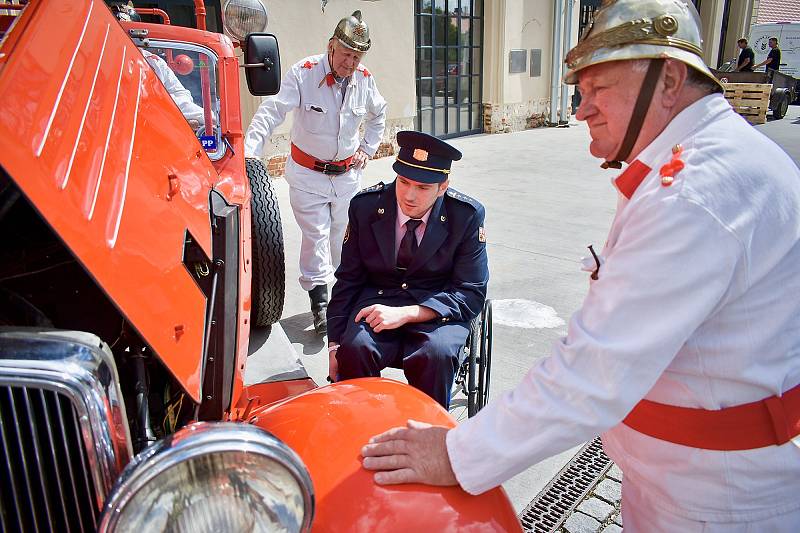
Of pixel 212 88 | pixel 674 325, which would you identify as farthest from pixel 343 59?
pixel 674 325

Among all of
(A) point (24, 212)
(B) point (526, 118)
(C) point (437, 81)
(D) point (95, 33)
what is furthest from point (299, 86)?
(B) point (526, 118)

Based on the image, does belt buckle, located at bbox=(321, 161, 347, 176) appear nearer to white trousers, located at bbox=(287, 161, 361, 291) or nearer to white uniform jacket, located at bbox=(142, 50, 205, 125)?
white trousers, located at bbox=(287, 161, 361, 291)

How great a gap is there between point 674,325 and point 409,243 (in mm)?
1605

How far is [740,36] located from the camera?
21.5 m

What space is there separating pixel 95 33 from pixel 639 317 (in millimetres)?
1680

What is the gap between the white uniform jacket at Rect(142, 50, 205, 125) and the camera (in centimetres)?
298

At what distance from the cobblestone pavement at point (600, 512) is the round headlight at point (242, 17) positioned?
2948 mm

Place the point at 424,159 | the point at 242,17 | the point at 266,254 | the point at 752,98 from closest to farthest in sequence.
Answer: the point at 424,159 → the point at 242,17 → the point at 266,254 → the point at 752,98

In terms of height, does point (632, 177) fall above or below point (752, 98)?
above

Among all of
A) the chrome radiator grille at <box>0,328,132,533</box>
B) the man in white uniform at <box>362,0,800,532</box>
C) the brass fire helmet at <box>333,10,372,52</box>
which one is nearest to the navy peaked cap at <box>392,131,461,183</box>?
the man in white uniform at <box>362,0,800,532</box>

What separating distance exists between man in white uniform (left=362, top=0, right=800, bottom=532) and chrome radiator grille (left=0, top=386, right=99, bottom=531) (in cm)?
57

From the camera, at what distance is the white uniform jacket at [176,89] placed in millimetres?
2979

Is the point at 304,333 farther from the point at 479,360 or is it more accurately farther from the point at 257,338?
the point at 479,360

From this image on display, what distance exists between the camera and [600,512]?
8.36ft
